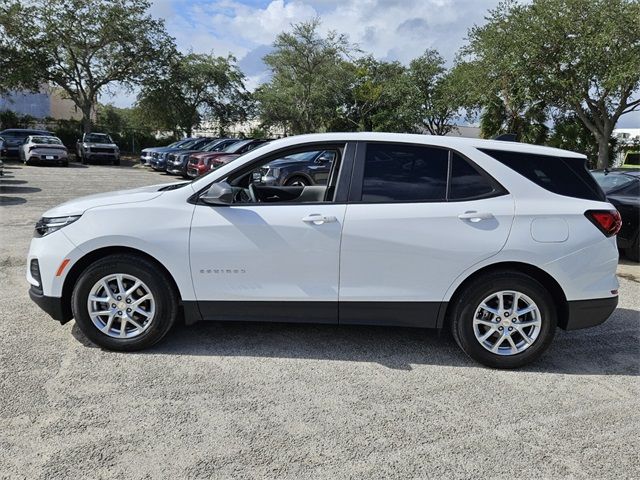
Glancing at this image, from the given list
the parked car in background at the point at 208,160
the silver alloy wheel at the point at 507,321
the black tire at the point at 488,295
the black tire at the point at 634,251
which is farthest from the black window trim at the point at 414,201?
the parked car in background at the point at 208,160

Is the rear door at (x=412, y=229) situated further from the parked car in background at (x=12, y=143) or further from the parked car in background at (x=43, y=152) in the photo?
the parked car in background at (x=12, y=143)

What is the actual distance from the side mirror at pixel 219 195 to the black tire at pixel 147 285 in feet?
2.16

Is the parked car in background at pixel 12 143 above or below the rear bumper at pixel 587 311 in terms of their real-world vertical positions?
above

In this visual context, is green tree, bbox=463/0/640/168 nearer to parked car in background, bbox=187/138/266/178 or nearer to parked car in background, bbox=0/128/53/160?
parked car in background, bbox=187/138/266/178

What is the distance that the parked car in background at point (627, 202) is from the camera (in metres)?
7.48

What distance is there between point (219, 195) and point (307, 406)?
1.64 meters

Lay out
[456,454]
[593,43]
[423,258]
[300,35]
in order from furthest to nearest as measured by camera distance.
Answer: [300,35] → [593,43] → [423,258] → [456,454]

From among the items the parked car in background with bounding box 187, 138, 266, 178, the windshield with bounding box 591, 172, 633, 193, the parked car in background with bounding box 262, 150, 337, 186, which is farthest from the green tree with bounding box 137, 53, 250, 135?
the windshield with bounding box 591, 172, 633, 193

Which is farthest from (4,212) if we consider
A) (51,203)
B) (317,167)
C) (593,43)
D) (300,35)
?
(300,35)

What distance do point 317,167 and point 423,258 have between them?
7.66 metres

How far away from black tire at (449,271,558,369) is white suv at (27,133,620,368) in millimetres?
10

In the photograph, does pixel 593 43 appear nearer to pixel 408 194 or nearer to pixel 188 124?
pixel 408 194

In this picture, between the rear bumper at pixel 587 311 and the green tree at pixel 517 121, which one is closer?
the rear bumper at pixel 587 311

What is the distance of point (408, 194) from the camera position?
3.88 metres
